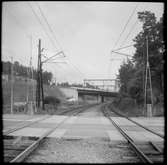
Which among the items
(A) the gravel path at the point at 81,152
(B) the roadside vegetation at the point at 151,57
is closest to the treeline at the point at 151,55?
(B) the roadside vegetation at the point at 151,57

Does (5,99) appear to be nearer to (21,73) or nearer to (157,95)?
(157,95)

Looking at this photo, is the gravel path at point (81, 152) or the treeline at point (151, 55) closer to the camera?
the gravel path at point (81, 152)

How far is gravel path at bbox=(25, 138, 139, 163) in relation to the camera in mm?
7055

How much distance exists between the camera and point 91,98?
139750mm

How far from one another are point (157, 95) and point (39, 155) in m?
28.0

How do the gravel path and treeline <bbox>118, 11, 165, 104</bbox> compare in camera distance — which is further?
treeline <bbox>118, 11, 165, 104</bbox>

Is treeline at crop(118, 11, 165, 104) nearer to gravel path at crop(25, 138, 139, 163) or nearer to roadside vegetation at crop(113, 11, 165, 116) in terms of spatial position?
roadside vegetation at crop(113, 11, 165, 116)

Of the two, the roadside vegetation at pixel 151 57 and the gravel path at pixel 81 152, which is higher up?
the roadside vegetation at pixel 151 57

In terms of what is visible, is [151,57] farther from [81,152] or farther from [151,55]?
[81,152]

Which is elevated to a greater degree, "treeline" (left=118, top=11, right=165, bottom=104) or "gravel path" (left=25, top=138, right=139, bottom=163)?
"treeline" (left=118, top=11, right=165, bottom=104)

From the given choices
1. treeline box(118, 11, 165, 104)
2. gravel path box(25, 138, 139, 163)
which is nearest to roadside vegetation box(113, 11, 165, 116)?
treeline box(118, 11, 165, 104)

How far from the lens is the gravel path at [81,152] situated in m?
7.05

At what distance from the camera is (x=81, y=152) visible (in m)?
8.07

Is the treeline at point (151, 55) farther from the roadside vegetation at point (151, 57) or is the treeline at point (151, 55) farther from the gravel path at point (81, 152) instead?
the gravel path at point (81, 152)
